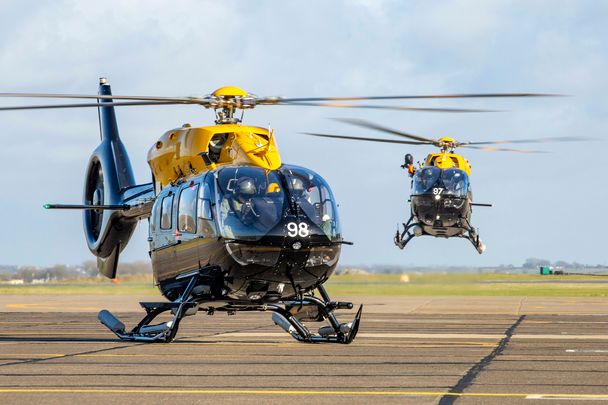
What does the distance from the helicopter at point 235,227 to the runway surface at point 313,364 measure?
77 centimetres

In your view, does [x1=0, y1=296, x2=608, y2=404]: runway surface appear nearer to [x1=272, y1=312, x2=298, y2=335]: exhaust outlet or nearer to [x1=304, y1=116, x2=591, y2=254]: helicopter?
[x1=272, y1=312, x2=298, y2=335]: exhaust outlet

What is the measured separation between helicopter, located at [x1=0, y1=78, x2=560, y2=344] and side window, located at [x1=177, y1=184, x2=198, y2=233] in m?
0.02

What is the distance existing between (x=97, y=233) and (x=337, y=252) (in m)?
11.6

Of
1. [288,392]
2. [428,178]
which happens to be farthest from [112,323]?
[428,178]

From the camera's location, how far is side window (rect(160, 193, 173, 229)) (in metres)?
21.2

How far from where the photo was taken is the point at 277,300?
20.2 m

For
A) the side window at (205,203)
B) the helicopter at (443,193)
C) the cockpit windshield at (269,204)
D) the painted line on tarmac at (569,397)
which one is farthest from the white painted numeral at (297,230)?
the helicopter at (443,193)

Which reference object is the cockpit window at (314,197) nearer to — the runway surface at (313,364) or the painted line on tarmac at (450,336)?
the runway surface at (313,364)

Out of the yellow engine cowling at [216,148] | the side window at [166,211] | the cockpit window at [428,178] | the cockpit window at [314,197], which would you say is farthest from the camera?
the cockpit window at [428,178]

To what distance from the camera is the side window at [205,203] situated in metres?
19.5

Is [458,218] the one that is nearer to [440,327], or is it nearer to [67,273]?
[440,327]

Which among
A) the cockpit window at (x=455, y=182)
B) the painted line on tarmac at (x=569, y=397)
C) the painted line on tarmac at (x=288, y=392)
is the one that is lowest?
the painted line on tarmac at (x=569, y=397)

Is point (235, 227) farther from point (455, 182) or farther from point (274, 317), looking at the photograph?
point (455, 182)

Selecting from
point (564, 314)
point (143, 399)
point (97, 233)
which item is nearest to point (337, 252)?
point (143, 399)
